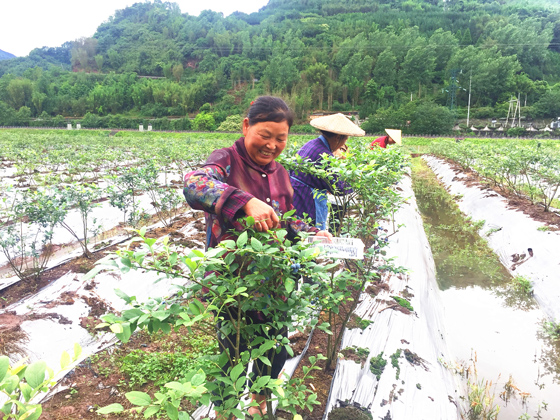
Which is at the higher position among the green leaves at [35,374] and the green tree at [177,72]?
the green tree at [177,72]

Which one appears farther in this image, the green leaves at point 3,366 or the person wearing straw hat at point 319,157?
the person wearing straw hat at point 319,157

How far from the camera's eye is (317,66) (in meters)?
59.6

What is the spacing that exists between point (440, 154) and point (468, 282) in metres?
13.9

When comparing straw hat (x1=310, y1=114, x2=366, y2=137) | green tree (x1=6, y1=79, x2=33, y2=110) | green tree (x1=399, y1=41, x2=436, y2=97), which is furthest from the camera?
green tree (x1=399, y1=41, x2=436, y2=97)

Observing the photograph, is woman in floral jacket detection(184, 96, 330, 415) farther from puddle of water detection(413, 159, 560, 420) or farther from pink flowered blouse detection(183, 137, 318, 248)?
puddle of water detection(413, 159, 560, 420)

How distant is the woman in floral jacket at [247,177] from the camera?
3.59 feet

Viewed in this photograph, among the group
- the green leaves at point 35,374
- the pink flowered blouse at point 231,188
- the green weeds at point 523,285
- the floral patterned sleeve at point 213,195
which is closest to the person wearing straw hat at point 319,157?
the pink flowered blouse at point 231,188

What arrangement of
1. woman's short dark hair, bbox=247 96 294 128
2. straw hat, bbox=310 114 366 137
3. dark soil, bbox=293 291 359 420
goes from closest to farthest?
woman's short dark hair, bbox=247 96 294 128 → dark soil, bbox=293 291 359 420 → straw hat, bbox=310 114 366 137

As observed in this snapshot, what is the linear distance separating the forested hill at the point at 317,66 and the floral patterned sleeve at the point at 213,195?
33.3 meters

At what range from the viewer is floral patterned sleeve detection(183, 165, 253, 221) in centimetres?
108

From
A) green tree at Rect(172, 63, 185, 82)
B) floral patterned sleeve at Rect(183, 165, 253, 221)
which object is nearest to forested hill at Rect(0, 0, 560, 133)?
green tree at Rect(172, 63, 185, 82)

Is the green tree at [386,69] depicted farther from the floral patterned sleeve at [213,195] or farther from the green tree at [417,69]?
the floral patterned sleeve at [213,195]

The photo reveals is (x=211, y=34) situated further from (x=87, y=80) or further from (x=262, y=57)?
(x=87, y=80)

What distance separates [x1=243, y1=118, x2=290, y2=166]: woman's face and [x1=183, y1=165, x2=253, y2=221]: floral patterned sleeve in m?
0.25
